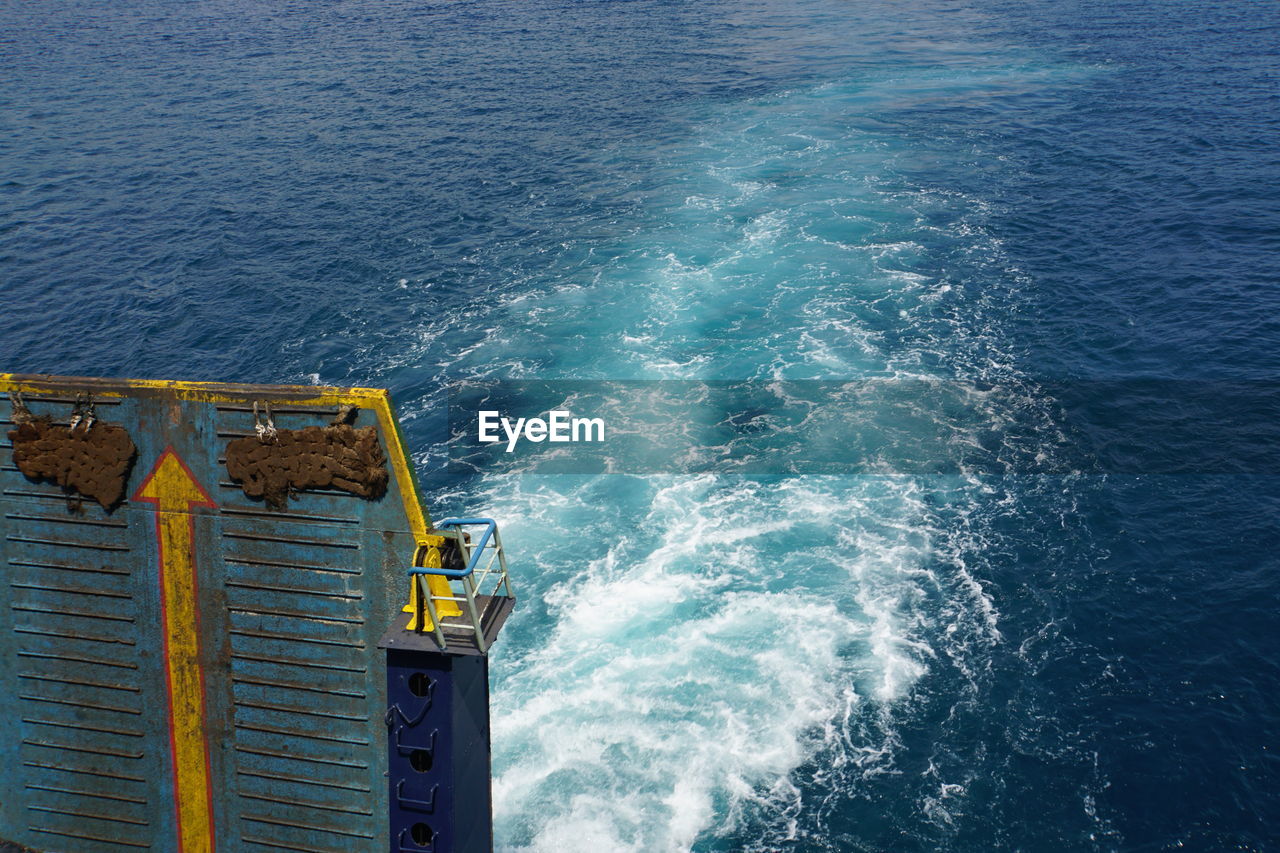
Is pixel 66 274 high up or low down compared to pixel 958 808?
up

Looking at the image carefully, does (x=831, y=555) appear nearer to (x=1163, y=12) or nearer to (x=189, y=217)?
(x=189, y=217)

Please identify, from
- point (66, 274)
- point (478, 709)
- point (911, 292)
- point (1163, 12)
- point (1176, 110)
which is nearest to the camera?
point (478, 709)

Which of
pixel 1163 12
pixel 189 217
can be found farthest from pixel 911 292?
pixel 1163 12

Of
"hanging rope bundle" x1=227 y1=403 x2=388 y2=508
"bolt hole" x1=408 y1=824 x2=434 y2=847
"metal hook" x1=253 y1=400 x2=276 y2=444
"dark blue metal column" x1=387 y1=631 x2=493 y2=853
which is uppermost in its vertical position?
"metal hook" x1=253 y1=400 x2=276 y2=444

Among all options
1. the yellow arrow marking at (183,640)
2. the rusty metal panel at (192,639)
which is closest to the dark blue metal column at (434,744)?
the rusty metal panel at (192,639)

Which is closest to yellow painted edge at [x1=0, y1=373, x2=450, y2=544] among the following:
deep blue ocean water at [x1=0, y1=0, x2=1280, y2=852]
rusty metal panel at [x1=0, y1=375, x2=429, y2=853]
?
rusty metal panel at [x1=0, y1=375, x2=429, y2=853]

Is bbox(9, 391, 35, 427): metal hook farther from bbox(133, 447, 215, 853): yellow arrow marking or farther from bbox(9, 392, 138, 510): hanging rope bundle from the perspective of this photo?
bbox(133, 447, 215, 853): yellow arrow marking

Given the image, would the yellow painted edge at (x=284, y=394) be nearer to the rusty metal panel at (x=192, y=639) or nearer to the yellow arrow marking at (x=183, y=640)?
the rusty metal panel at (x=192, y=639)
